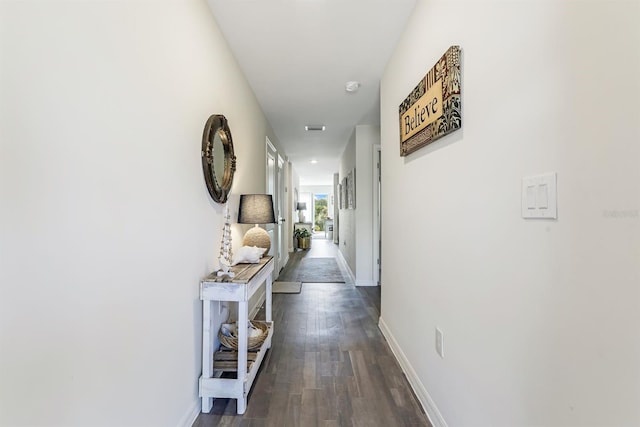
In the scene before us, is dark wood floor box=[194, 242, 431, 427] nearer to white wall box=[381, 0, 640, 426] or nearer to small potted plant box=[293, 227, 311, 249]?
white wall box=[381, 0, 640, 426]

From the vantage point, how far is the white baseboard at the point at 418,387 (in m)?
1.48

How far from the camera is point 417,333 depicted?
5.83 ft

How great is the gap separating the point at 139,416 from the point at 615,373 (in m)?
1.46

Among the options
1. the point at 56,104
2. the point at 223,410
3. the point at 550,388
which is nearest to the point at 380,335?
the point at 223,410

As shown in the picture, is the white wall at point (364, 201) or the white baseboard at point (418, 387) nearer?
the white baseboard at point (418, 387)

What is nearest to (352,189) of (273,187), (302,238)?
(273,187)

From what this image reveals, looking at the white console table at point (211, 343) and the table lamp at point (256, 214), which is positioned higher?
the table lamp at point (256, 214)

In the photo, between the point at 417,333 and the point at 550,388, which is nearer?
the point at 550,388

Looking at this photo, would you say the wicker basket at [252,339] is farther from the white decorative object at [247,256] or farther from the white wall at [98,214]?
the white decorative object at [247,256]

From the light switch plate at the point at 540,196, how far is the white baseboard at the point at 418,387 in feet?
3.81

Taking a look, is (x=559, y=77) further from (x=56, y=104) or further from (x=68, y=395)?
(x=68, y=395)

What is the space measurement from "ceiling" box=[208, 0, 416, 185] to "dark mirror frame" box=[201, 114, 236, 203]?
2.20 feet

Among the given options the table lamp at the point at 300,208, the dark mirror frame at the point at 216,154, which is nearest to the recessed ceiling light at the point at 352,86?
the dark mirror frame at the point at 216,154

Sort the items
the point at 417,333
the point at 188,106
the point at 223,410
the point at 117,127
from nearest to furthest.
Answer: the point at 117,127 < the point at 188,106 < the point at 223,410 < the point at 417,333
